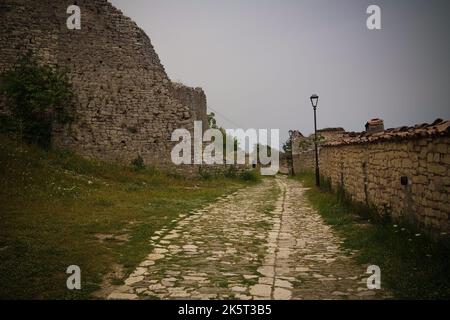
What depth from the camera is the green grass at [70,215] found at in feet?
14.6

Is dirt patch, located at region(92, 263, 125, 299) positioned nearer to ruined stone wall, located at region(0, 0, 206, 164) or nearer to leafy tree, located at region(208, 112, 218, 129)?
ruined stone wall, located at region(0, 0, 206, 164)

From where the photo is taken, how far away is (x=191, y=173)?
699 inches

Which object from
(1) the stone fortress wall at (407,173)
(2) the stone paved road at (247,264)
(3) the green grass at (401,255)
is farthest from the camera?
(1) the stone fortress wall at (407,173)

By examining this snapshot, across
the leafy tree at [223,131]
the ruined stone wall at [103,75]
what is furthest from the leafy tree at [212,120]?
the ruined stone wall at [103,75]

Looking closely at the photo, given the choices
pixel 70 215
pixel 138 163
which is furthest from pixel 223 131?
pixel 70 215

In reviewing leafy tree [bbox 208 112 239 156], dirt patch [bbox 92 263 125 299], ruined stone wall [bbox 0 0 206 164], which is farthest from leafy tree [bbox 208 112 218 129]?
dirt patch [bbox 92 263 125 299]

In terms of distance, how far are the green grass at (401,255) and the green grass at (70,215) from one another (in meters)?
3.57

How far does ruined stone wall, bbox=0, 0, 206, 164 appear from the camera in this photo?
1662cm

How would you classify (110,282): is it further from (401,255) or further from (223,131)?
(223,131)

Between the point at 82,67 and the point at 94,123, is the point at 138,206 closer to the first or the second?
the point at 94,123

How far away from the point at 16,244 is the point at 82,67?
13716 mm

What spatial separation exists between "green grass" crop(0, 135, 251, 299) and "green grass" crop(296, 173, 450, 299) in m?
3.57

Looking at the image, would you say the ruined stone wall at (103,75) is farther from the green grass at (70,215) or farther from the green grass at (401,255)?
the green grass at (401,255)

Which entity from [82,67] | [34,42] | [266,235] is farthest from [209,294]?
[34,42]
